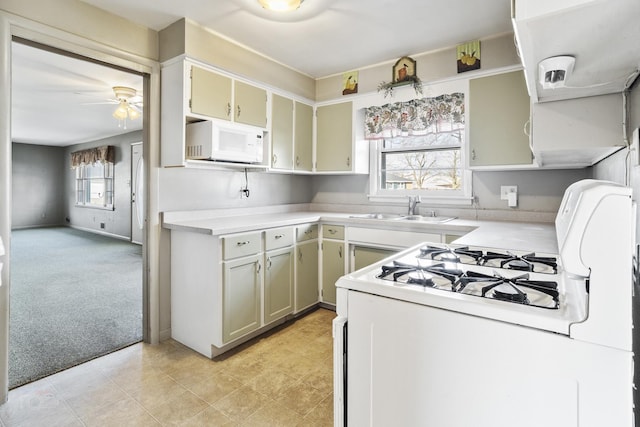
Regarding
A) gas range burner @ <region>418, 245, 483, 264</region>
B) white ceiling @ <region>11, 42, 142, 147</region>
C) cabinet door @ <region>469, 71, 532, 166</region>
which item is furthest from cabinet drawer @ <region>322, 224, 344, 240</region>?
white ceiling @ <region>11, 42, 142, 147</region>

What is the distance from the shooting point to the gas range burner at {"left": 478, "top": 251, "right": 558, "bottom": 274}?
48.8 inches

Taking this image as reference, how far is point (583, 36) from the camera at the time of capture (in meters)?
0.80

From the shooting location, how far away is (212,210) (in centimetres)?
294

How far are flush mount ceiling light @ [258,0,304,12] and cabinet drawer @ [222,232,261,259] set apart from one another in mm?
1495

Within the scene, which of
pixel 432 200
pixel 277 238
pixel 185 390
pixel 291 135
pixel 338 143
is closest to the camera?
pixel 185 390

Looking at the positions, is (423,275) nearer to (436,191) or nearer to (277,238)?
(277,238)

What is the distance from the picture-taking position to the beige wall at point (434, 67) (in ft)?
8.54

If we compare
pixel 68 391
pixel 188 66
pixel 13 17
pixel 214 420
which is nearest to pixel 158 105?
pixel 188 66

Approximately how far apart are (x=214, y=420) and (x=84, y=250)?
568 cm

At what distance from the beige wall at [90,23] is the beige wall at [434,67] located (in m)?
1.71

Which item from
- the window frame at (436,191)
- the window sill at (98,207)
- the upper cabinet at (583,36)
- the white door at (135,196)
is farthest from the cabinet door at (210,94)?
the window sill at (98,207)

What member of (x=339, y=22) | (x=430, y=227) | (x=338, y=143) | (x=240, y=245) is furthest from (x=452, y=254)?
(x=338, y=143)

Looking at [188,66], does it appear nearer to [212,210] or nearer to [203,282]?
[212,210]

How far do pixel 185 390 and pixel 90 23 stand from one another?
7.80ft
